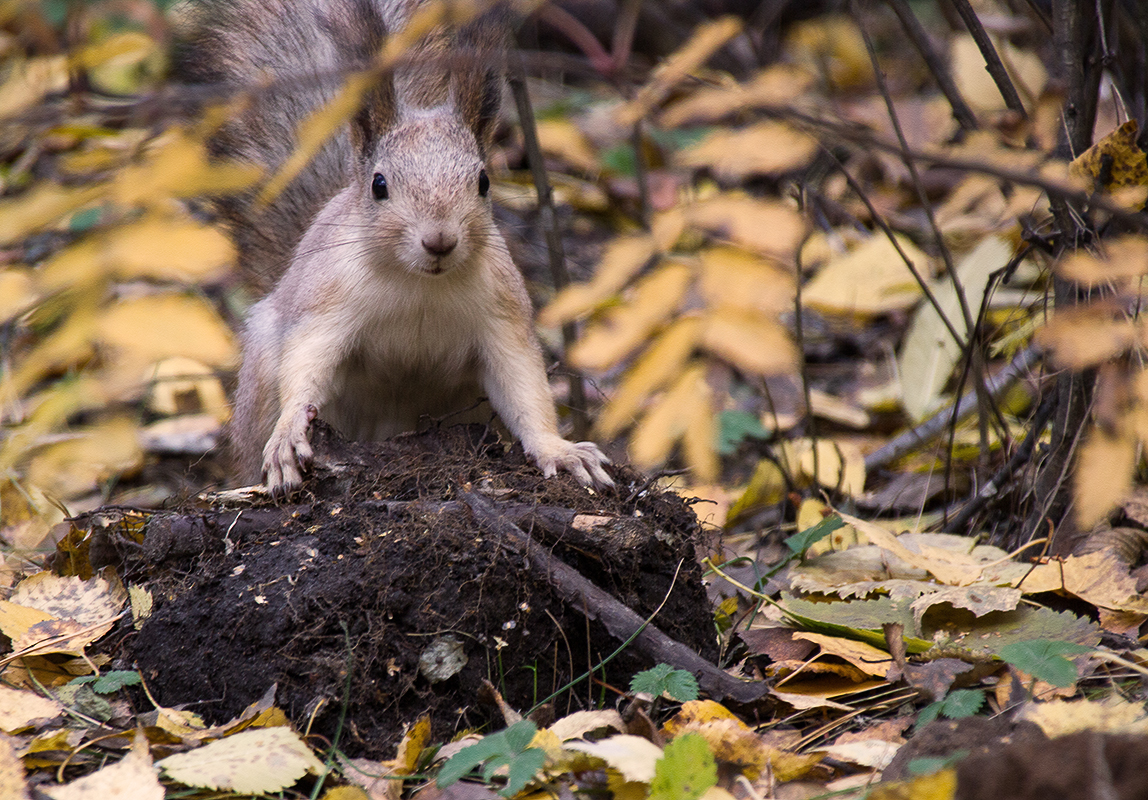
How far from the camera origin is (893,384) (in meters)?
3.26

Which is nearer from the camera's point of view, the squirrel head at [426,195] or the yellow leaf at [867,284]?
the squirrel head at [426,195]

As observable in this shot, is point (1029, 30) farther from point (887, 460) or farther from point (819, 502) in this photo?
point (819, 502)

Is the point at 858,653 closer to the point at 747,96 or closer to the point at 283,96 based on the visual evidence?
the point at 747,96

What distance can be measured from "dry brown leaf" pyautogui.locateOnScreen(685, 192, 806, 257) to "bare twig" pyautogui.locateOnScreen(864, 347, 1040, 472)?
1.72 meters

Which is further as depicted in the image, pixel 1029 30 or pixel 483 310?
pixel 1029 30

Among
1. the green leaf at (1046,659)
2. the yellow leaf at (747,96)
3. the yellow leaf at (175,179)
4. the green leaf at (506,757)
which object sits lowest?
the green leaf at (1046,659)

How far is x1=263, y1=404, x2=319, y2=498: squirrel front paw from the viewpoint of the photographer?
1.82 m

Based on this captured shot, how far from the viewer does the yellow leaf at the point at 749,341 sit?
37.3 inches

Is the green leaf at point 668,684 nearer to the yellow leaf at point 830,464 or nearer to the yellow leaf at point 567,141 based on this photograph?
the yellow leaf at point 830,464

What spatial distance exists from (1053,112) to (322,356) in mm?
1432

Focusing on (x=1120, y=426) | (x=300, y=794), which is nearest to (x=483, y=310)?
(x=300, y=794)

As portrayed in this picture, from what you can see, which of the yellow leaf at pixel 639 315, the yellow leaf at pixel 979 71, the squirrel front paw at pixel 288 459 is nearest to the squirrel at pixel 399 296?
the squirrel front paw at pixel 288 459

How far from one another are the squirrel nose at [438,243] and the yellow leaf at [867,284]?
167 centimetres

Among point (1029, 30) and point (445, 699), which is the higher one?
point (1029, 30)
